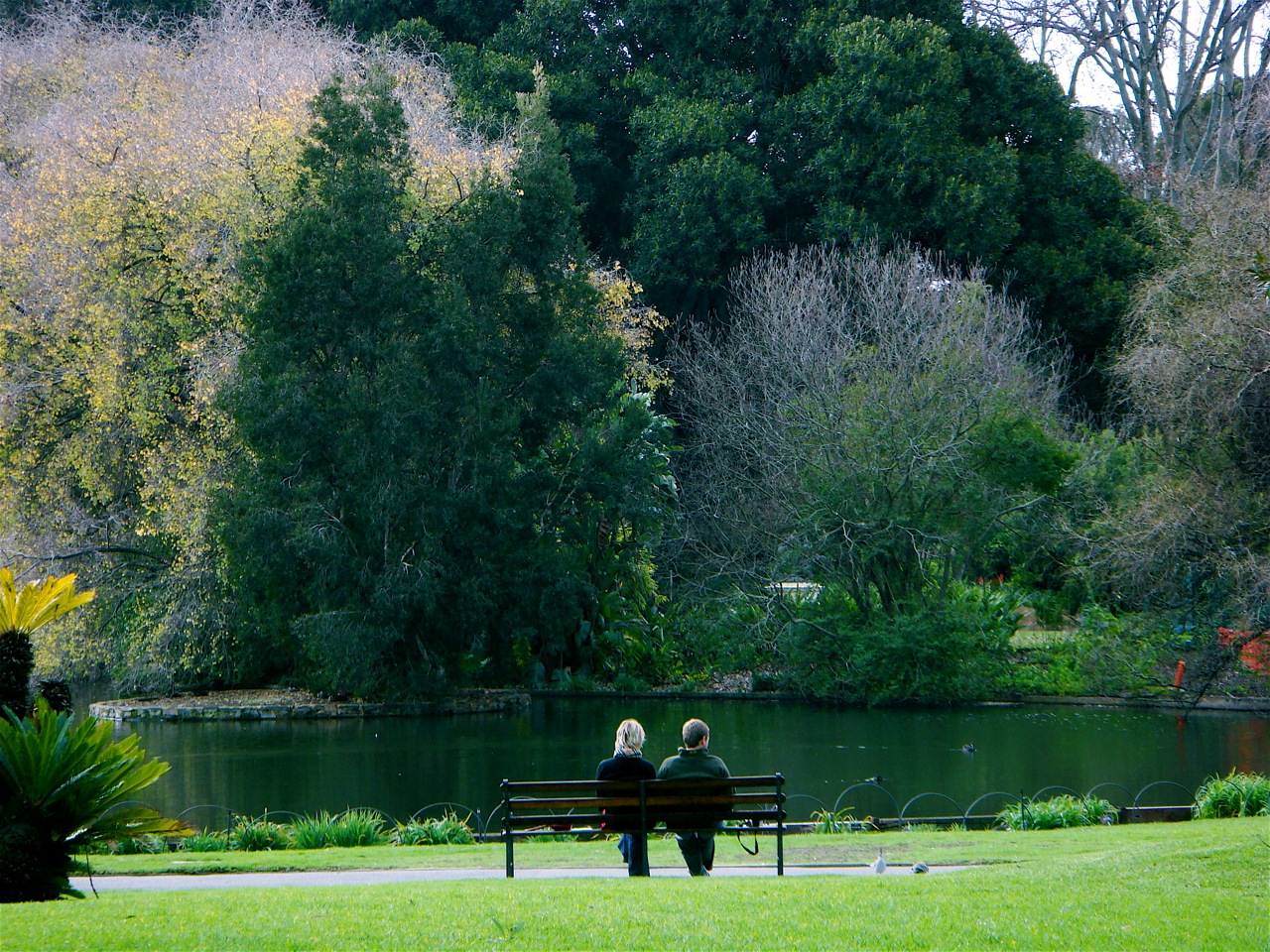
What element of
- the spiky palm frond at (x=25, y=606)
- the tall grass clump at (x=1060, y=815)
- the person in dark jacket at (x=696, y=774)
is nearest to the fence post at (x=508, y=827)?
the person in dark jacket at (x=696, y=774)

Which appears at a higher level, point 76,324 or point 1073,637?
point 76,324

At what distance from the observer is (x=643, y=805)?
8.70 m

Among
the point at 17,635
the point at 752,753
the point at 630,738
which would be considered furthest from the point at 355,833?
the point at 752,753

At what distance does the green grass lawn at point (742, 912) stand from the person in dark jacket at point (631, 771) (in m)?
0.61

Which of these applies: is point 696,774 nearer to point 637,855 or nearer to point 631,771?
point 631,771

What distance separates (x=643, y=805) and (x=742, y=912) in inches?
80.9

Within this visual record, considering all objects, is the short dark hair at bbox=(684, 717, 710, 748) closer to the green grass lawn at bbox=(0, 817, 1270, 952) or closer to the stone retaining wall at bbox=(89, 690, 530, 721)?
the green grass lawn at bbox=(0, 817, 1270, 952)

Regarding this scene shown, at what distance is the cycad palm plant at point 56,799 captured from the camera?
7.65 m

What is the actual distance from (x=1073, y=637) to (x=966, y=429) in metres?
4.56

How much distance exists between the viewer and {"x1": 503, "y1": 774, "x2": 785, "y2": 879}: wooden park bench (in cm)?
877

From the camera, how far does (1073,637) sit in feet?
78.2

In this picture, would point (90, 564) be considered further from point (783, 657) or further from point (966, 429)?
point (966, 429)

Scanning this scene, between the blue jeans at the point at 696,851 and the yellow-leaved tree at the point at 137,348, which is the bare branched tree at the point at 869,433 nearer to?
the yellow-leaved tree at the point at 137,348

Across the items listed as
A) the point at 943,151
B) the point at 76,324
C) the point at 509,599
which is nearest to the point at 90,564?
the point at 76,324
